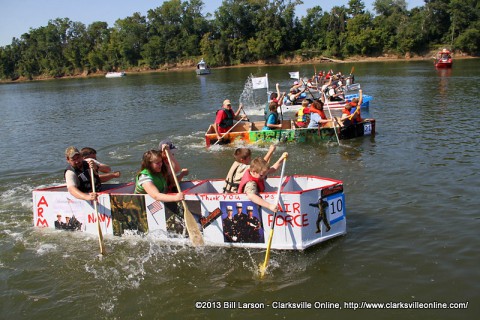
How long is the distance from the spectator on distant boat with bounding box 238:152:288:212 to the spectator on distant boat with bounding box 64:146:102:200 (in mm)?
2886

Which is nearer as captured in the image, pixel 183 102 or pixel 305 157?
pixel 305 157

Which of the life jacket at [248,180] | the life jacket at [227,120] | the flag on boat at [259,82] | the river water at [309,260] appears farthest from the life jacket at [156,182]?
the flag on boat at [259,82]

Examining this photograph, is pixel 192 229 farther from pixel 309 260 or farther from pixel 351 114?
pixel 351 114

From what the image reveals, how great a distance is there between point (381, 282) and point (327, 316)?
49.2 inches

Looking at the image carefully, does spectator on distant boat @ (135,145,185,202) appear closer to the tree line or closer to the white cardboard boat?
the white cardboard boat

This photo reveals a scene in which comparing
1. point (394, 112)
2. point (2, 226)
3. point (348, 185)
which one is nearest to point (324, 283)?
point (348, 185)

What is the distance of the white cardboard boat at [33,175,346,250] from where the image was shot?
23.6 ft

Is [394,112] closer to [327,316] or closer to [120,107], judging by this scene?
[327,316]

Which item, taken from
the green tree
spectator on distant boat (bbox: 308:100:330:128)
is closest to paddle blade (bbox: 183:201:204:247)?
spectator on distant boat (bbox: 308:100:330:128)

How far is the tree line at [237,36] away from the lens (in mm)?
80375

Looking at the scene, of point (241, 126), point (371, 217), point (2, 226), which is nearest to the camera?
point (371, 217)

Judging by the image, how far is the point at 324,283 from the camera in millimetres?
6809

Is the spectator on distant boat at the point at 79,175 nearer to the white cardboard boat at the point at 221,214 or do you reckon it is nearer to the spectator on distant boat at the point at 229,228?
the white cardboard boat at the point at 221,214

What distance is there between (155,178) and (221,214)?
1.45 m
